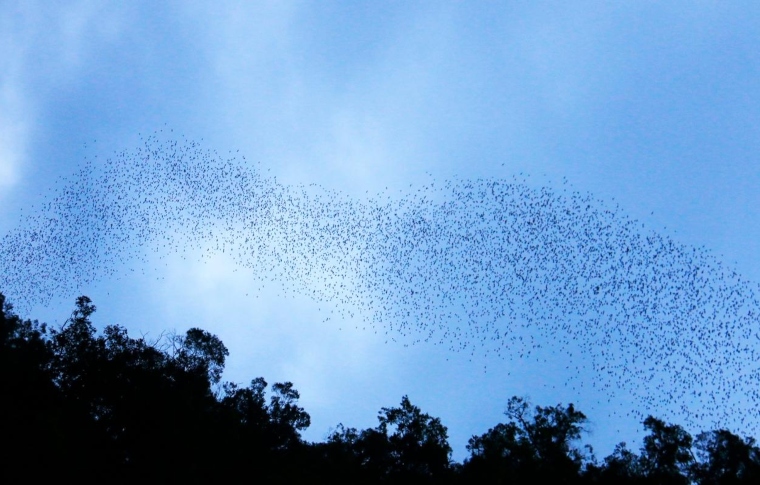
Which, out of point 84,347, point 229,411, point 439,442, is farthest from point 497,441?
point 84,347

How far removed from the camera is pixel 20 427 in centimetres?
2497

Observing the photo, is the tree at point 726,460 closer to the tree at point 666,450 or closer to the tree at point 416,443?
the tree at point 666,450

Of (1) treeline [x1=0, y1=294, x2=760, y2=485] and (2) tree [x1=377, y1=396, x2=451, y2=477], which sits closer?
(1) treeline [x1=0, y1=294, x2=760, y2=485]

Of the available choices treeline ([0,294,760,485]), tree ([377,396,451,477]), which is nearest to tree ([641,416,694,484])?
treeline ([0,294,760,485])

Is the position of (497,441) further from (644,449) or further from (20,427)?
(20,427)

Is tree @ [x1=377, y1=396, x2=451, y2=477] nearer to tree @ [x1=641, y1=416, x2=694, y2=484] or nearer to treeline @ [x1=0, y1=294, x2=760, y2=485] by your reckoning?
treeline @ [x1=0, y1=294, x2=760, y2=485]

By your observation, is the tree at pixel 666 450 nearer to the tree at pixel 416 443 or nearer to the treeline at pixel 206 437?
the treeline at pixel 206 437

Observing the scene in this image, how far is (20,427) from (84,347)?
10079 millimetres

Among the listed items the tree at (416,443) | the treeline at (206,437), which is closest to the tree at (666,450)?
the treeline at (206,437)

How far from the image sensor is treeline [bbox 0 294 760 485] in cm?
2767

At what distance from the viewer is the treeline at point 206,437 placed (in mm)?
27672

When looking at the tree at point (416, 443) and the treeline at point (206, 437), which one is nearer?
the treeline at point (206, 437)

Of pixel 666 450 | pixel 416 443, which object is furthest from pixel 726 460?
pixel 416 443

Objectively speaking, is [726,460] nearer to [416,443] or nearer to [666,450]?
[666,450]
